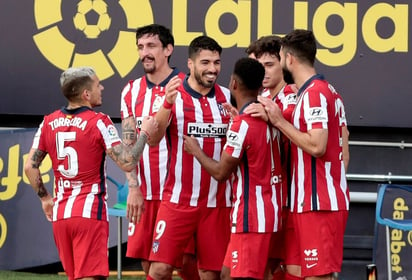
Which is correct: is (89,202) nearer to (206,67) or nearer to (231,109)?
(231,109)

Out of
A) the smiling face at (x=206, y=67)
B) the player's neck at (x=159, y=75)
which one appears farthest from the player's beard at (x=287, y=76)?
the player's neck at (x=159, y=75)

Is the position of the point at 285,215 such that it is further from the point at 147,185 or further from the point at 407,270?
the point at 407,270

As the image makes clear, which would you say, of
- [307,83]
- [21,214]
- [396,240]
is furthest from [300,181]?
[21,214]

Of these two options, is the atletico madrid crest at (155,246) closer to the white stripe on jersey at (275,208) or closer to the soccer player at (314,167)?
the white stripe on jersey at (275,208)

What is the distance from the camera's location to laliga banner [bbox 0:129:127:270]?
10.2 metres

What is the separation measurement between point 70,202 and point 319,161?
5.33 feet

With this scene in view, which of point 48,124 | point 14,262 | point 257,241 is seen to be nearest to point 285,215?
point 257,241

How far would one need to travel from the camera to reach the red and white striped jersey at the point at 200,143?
7.68 metres

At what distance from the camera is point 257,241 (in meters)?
7.01

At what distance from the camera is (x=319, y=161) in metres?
6.75

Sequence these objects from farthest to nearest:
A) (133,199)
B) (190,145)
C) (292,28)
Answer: (292,28)
(133,199)
(190,145)

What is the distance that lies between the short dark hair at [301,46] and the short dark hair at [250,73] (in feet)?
0.86

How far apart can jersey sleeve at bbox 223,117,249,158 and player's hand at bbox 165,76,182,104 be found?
0.51 metres

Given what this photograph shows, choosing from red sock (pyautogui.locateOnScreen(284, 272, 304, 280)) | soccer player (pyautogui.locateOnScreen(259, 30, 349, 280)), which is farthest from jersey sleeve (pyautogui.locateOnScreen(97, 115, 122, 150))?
red sock (pyautogui.locateOnScreen(284, 272, 304, 280))
